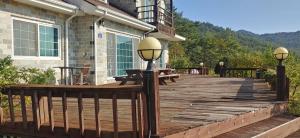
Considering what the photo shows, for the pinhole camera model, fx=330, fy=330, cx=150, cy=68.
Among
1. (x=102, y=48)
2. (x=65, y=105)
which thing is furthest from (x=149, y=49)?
(x=102, y=48)

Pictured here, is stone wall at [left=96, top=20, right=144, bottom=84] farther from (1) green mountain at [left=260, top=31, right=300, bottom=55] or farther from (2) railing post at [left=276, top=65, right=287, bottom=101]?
(1) green mountain at [left=260, top=31, right=300, bottom=55]

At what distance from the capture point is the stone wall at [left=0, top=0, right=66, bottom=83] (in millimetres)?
8570

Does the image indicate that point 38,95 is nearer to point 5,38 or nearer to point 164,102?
point 164,102

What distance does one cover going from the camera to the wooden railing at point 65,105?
4.40 meters

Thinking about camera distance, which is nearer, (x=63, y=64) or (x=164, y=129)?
(x=164, y=129)

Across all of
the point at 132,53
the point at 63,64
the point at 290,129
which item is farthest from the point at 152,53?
the point at 132,53

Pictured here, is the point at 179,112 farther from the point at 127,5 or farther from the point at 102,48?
the point at 127,5

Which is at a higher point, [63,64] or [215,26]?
[215,26]

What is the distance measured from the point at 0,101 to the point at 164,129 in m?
2.98

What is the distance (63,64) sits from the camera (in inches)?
440

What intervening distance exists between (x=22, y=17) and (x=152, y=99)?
21.2ft

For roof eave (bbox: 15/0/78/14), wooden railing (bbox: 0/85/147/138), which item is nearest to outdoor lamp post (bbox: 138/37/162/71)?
wooden railing (bbox: 0/85/147/138)

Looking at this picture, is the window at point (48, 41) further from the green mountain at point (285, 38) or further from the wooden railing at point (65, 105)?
the green mountain at point (285, 38)

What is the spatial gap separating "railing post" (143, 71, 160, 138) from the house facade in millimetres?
5607
